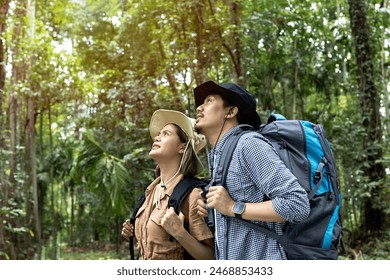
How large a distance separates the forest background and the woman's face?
3.19 meters

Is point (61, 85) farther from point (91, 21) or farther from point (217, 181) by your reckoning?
point (217, 181)

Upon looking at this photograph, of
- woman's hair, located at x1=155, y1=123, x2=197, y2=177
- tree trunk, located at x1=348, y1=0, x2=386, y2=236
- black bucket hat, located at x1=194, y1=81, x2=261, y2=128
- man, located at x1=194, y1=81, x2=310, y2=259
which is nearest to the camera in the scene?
man, located at x1=194, y1=81, x2=310, y2=259

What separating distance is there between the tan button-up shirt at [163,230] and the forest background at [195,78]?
320 cm

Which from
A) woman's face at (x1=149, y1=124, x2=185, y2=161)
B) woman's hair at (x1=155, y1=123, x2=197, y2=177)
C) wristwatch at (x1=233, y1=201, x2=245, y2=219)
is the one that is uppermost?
woman's face at (x1=149, y1=124, x2=185, y2=161)

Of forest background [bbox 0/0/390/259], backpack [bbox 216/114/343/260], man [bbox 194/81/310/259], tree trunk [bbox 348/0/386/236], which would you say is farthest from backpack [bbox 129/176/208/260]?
tree trunk [bbox 348/0/386/236]

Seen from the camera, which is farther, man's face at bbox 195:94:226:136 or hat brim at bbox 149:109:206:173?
hat brim at bbox 149:109:206:173

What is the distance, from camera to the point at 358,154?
572 centimetres

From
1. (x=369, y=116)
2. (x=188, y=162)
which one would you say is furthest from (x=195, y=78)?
(x=188, y=162)

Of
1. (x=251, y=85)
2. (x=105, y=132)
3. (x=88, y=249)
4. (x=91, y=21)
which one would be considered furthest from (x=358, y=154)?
(x=88, y=249)

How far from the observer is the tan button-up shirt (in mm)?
1468

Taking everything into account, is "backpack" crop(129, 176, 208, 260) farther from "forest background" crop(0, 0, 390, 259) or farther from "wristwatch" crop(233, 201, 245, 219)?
"forest background" crop(0, 0, 390, 259)

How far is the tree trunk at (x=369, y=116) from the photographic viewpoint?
5727mm

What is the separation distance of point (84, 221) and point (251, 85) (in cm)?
757

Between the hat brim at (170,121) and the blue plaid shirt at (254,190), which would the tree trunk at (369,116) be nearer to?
the hat brim at (170,121)
